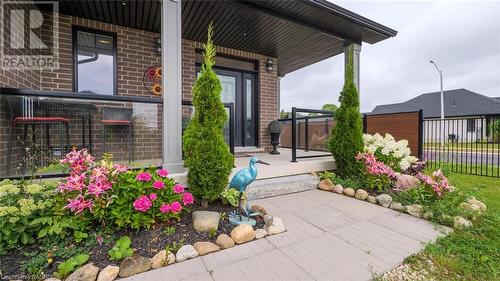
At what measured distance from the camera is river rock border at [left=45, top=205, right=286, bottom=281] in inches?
66.4

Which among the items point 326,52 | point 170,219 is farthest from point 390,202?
point 326,52

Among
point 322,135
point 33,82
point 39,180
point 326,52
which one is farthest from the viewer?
point 326,52

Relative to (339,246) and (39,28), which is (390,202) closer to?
(339,246)

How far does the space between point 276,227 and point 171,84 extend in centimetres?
227

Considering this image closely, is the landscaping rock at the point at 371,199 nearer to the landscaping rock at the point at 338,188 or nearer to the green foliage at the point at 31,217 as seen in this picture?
the landscaping rock at the point at 338,188

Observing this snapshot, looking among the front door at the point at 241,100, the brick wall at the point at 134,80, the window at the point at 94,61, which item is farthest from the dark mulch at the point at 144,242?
the front door at the point at 241,100

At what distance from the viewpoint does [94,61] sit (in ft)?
14.7

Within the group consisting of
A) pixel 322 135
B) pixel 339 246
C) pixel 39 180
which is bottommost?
pixel 339 246

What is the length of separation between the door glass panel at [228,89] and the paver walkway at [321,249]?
11.5 ft

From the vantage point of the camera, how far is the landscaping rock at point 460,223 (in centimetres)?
263

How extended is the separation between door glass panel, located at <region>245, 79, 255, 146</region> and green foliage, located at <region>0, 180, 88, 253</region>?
14.6ft

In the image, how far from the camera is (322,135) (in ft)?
17.5

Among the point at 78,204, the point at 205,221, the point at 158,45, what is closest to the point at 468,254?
the point at 205,221

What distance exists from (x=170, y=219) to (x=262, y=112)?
4300mm
